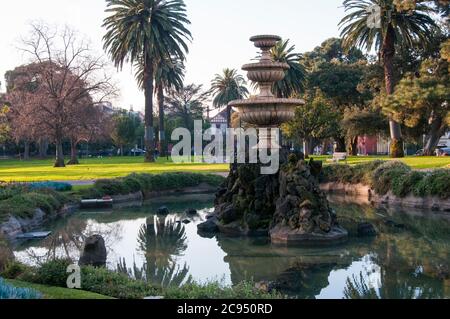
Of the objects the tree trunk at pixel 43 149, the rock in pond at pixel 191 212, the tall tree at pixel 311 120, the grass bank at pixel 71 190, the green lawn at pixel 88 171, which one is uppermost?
the tall tree at pixel 311 120

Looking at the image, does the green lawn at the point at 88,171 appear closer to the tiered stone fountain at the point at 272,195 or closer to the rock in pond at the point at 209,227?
the rock in pond at the point at 209,227

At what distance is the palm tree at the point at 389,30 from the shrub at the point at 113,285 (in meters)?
33.3

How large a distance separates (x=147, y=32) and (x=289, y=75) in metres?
15.6

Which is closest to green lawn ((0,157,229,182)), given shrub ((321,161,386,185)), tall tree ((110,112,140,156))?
shrub ((321,161,386,185))

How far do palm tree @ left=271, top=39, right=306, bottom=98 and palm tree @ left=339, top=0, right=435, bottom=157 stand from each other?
10.9 metres

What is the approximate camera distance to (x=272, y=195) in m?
17.1

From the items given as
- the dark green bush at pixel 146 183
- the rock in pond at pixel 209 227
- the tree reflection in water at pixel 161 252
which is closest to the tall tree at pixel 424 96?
the dark green bush at pixel 146 183

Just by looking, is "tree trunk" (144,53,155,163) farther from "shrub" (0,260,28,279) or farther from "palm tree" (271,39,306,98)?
"shrub" (0,260,28,279)

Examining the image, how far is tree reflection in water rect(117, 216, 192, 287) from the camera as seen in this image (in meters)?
11.8

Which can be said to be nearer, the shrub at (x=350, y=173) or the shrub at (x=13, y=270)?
the shrub at (x=13, y=270)

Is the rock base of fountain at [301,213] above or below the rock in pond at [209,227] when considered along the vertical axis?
above

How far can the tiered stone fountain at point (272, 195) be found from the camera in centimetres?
1519

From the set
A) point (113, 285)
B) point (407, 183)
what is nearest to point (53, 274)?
point (113, 285)

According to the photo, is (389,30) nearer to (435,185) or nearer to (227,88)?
(435,185)
